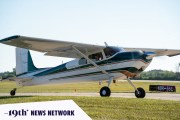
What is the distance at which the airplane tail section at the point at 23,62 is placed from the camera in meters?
20.1

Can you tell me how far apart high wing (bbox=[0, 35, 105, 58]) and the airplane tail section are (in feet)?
10.5

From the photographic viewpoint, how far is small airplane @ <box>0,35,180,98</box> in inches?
591

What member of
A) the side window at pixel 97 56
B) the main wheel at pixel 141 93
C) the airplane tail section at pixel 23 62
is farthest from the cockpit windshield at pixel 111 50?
the airplane tail section at pixel 23 62

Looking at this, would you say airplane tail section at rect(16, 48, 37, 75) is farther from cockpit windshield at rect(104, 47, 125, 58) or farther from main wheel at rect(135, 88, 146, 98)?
main wheel at rect(135, 88, 146, 98)

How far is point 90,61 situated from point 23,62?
6.47 metres

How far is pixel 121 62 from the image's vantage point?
15297 millimetres

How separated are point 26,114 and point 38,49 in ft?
31.8

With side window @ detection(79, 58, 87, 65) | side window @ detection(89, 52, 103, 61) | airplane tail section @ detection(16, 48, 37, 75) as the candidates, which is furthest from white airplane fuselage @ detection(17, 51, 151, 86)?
airplane tail section @ detection(16, 48, 37, 75)

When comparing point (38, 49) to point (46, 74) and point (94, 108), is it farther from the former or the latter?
point (94, 108)

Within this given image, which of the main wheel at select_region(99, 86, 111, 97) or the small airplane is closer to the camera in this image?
the small airplane

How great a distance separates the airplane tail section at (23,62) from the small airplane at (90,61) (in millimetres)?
1564

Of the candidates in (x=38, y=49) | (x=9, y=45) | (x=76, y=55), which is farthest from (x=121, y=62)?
(x=9, y=45)

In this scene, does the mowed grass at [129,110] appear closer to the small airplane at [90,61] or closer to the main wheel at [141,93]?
the small airplane at [90,61]

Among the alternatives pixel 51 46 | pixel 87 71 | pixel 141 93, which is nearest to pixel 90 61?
pixel 87 71
